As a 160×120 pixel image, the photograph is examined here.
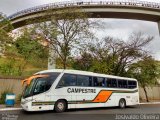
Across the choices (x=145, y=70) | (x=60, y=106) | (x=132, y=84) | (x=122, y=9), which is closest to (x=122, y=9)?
(x=122, y=9)

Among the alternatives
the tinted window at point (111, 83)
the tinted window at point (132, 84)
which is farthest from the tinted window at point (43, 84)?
the tinted window at point (132, 84)

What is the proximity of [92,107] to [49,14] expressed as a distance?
44.6 feet

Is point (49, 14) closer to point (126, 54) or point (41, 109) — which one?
point (126, 54)

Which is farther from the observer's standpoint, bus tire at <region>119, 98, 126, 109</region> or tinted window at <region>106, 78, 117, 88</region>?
bus tire at <region>119, 98, 126, 109</region>

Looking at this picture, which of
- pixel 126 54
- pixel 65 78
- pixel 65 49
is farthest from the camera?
pixel 126 54

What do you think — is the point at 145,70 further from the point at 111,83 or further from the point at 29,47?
the point at 29,47

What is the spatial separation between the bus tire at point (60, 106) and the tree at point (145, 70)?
17230mm

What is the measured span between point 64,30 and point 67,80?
11.3 m

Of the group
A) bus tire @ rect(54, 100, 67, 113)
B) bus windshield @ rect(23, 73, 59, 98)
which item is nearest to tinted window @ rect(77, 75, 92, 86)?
bus tire @ rect(54, 100, 67, 113)

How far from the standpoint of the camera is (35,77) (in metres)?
15.1

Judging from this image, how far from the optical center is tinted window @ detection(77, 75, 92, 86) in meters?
17.1

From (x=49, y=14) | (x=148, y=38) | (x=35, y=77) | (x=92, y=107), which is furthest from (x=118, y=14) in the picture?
(x=35, y=77)

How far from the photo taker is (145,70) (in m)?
31.1

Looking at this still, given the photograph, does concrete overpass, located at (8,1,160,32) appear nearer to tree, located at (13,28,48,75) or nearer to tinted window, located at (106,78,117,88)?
tree, located at (13,28,48,75)
